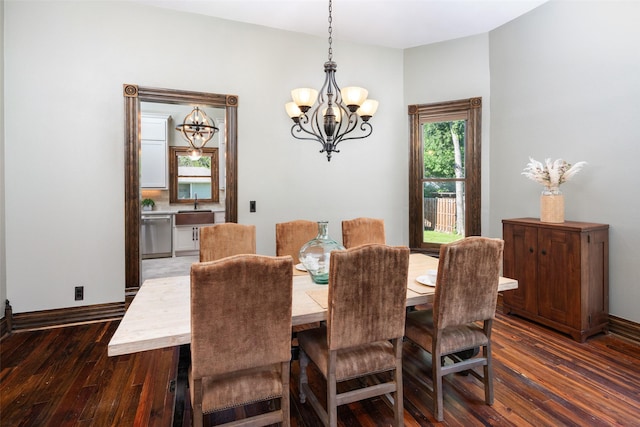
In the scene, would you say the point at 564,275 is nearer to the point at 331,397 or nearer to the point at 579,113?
the point at 579,113

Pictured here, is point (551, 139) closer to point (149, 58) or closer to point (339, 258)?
point (339, 258)

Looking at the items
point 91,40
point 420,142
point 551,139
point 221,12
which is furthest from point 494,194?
point 91,40

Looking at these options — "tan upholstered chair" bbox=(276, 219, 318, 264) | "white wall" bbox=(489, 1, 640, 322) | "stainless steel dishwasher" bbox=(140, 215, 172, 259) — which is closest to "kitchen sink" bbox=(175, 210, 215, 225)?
"stainless steel dishwasher" bbox=(140, 215, 172, 259)

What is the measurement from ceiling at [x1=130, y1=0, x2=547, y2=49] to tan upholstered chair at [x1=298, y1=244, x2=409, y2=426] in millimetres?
2833

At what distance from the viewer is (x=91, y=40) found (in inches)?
128

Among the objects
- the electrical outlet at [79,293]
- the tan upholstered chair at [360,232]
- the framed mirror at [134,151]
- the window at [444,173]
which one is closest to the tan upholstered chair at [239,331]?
the tan upholstered chair at [360,232]

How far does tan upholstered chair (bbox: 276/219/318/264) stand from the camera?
2954 millimetres

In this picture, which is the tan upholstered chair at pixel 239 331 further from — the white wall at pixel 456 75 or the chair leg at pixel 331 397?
the white wall at pixel 456 75

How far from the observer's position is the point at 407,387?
7.39 ft

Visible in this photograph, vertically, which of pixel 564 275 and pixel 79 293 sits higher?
pixel 564 275

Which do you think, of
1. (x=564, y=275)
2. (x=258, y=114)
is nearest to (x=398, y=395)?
(x=564, y=275)

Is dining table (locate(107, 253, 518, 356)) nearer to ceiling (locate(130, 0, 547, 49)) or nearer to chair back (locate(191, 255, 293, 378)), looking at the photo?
chair back (locate(191, 255, 293, 378))

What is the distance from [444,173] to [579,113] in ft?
4.91

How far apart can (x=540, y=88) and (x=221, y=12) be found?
134 inches
